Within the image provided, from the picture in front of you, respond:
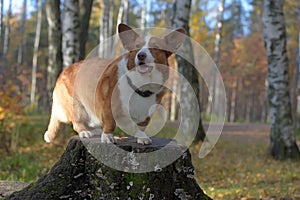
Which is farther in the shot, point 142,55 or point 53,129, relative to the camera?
point 53,129

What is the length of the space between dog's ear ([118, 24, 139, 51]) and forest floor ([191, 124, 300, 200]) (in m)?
3.04

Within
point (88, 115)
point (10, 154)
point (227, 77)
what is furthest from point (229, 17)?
point (88, 115)

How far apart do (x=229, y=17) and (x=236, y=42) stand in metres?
2.41

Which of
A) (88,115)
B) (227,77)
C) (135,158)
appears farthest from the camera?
(227,77)

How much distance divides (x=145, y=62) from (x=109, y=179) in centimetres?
106

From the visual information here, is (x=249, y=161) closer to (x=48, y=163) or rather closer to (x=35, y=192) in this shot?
(x=48, y=163)

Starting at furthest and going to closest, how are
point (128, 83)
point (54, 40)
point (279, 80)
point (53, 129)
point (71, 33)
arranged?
point (54, 40) → point (279, 80) → point (71, 33) → point (53, 129) → point (128, 83)

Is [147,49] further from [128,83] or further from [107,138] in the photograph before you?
[107,138]

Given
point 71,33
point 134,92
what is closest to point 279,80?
point 71,33

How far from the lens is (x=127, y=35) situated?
340cm

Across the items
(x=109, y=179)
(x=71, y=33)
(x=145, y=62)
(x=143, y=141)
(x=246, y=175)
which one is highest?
(x=71, y=33)

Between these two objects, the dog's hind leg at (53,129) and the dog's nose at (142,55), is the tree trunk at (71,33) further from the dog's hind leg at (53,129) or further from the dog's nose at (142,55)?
the dog's nose at (142,55)

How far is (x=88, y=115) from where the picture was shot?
13.4ft

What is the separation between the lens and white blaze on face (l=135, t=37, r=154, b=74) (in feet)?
10.1
